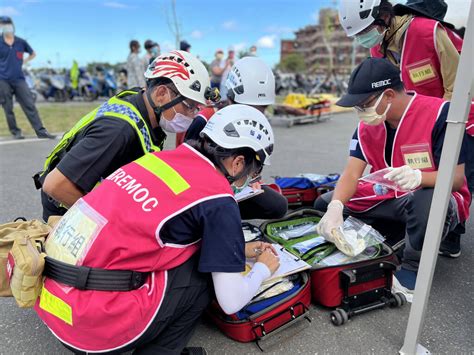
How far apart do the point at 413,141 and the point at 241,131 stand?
1.32 metres

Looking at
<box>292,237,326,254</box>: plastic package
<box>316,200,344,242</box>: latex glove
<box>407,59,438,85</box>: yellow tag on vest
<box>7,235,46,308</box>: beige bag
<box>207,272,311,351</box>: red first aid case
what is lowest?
<box>207,272,311,351</box>: red first aid case

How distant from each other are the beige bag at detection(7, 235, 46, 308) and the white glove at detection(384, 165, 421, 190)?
1.78 metres

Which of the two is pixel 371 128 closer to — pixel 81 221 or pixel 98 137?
pixel 98 137

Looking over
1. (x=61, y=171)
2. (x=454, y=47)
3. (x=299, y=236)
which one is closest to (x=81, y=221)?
(x=61, y=171)

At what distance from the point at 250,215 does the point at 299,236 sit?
0.65m

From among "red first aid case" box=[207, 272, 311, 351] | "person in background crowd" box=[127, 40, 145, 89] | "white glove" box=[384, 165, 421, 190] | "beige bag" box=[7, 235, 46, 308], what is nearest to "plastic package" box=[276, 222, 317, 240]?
"red first aid case" box=[207, 272, 311, 351]

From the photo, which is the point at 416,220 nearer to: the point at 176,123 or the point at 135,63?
the point at 176,123

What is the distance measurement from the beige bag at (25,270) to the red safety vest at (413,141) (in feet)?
6.97

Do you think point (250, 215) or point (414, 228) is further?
point (250, 215)

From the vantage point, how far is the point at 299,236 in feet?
8.40

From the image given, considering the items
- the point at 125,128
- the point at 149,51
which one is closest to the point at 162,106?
the point at 125,128

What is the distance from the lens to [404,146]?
7.91 ft

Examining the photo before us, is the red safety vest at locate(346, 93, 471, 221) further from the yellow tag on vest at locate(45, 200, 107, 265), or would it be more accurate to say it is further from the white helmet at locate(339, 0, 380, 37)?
the yellow tag on vest at locate(45, 200, 107, 265)

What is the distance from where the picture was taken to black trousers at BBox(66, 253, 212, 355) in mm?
1562
